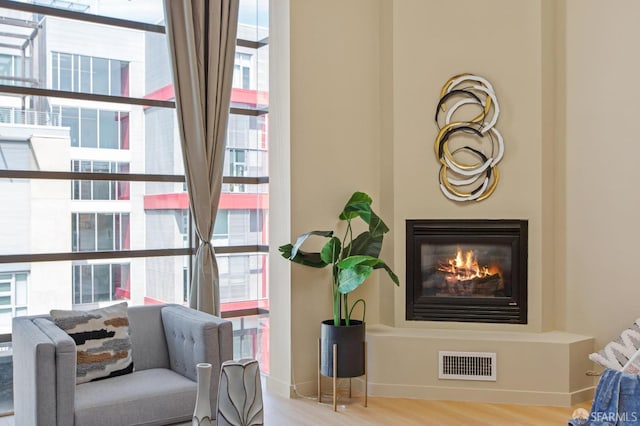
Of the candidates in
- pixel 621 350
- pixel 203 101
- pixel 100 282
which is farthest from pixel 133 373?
pixel 621 350

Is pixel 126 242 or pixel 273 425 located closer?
pixel 273 425

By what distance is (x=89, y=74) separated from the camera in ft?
15.6

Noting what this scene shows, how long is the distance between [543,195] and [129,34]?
329cm

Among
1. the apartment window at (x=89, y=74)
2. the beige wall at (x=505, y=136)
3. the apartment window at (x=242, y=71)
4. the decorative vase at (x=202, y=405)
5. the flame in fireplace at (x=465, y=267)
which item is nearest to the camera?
the decorative vase at (x=202, y=405)

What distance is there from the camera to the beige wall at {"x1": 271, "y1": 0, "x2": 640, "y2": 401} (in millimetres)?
4875

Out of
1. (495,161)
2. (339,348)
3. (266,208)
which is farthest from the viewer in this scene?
(266,208)

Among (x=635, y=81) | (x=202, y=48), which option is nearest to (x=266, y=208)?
(x=202, y=48)

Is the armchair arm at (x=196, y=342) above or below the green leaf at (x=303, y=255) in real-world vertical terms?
below

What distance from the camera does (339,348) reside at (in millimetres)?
4648

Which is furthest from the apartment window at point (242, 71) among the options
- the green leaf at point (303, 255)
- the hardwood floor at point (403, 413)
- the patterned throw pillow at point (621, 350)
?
the patterned throw pillow at point (621, 350)

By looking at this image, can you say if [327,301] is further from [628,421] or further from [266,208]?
[628,421]

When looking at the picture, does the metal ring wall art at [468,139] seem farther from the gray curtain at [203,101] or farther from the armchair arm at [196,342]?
the armchair arm at [196,342]

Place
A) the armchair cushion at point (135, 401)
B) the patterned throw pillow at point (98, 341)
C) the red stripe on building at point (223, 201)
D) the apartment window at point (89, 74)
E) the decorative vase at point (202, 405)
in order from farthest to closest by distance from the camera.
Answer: the red stripe on building at point (223, 201)
the apartment window at point (89, 74)
the patterned throw pillow at point (98, 341)
the armchair cushion at point (135, 401)
the decorative vase at point (202, 405)

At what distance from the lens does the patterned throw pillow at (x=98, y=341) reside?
3.69 meters
